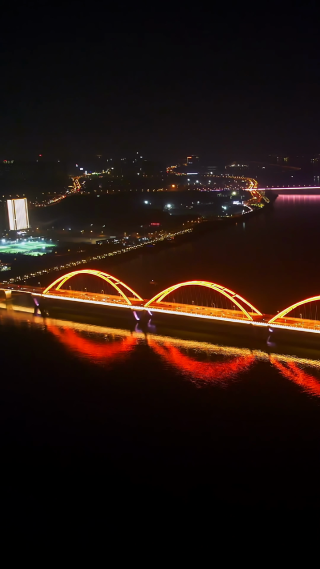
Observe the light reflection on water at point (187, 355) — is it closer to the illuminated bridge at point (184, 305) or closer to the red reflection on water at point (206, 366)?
the red reflection on water at point (206, 366)

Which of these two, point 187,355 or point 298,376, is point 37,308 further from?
point 298,376

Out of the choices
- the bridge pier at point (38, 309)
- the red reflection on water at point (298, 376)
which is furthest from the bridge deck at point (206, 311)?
the bridge pier at point (38, 309)

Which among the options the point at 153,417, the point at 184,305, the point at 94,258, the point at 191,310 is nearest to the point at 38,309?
the point at 184,305

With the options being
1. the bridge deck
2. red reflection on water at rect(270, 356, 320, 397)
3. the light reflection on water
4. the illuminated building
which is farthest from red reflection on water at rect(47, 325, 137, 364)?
the illuminated building

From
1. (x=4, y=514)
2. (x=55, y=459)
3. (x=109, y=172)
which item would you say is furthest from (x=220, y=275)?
(x=109, y=172)

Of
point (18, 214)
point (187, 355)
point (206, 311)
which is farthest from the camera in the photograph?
point (18, 214)
